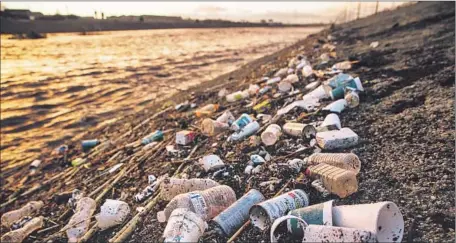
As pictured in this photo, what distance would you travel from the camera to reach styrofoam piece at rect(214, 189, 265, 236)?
2271 mm

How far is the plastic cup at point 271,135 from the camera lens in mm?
3633

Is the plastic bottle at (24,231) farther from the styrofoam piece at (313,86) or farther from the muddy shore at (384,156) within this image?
the styrofoam piece at (313,86)

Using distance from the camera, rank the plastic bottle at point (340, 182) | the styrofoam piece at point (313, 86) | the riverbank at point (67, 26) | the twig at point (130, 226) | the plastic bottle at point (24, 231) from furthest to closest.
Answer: the riverbank at point (67, 26)
the styrofoam piece at point (313, 86)
the plastic bottle at point (24, 231)
the twig at point (130, 226)
the plastic bottle at point (340, 182)

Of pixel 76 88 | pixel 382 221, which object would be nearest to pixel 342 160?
pixel 382 221

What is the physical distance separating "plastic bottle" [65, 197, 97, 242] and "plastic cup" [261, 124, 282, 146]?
73.0 inches

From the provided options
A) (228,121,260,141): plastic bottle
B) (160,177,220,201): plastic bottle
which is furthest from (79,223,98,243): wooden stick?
(228,121,260,141): plastic bottle

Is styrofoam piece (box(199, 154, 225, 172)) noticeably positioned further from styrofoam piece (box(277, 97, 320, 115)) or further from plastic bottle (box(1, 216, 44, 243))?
plastic bottle (box(1, 216, 44, 243))

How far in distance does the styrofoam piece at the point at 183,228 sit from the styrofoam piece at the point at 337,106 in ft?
7.97

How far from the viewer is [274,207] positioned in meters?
2.19

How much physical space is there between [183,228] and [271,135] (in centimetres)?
187

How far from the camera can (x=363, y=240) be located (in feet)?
5.41

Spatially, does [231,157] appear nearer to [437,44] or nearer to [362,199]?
[362,199]

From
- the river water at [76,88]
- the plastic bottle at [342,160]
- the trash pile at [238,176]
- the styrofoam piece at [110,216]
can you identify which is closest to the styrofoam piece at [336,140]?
the trash pile at [238,176]

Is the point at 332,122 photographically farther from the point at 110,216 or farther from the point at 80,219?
the point at 80,219
